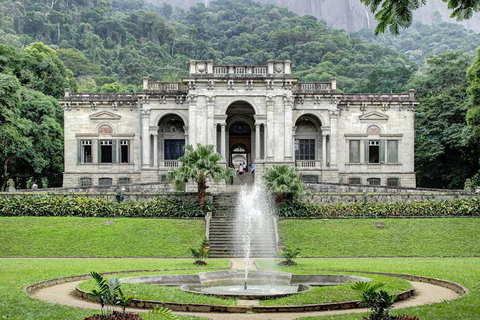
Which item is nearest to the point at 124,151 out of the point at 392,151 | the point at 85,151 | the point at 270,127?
the point at 85,151

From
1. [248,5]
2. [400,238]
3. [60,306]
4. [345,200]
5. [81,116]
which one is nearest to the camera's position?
[60,306]

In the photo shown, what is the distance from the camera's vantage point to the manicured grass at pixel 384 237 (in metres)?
26.8

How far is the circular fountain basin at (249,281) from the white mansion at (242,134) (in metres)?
26.0

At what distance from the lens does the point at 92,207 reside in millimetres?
32375

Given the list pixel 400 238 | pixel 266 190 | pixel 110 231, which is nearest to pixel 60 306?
pixel 110 231

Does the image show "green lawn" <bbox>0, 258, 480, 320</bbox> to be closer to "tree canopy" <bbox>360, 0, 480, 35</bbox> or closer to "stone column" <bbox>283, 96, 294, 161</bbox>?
"tree canopy" <bbox>360, 0, 480, 35</bbox>

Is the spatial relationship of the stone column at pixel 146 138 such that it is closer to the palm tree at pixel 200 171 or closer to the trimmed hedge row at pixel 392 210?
the palm tree at pixel 200 171

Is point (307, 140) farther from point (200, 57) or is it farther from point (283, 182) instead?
point (200, 57)

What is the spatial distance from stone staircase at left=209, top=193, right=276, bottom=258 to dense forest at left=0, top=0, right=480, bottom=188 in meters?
14.9

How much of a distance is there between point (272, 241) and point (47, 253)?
430 inches

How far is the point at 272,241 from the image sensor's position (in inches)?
1154

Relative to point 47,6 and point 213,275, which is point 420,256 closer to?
point 213,275

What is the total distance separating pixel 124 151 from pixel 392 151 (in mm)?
21273

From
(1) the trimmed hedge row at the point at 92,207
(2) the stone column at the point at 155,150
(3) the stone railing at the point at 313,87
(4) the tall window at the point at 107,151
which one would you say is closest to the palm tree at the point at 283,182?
(1) the trimmed hedge row at the point at 92,207
